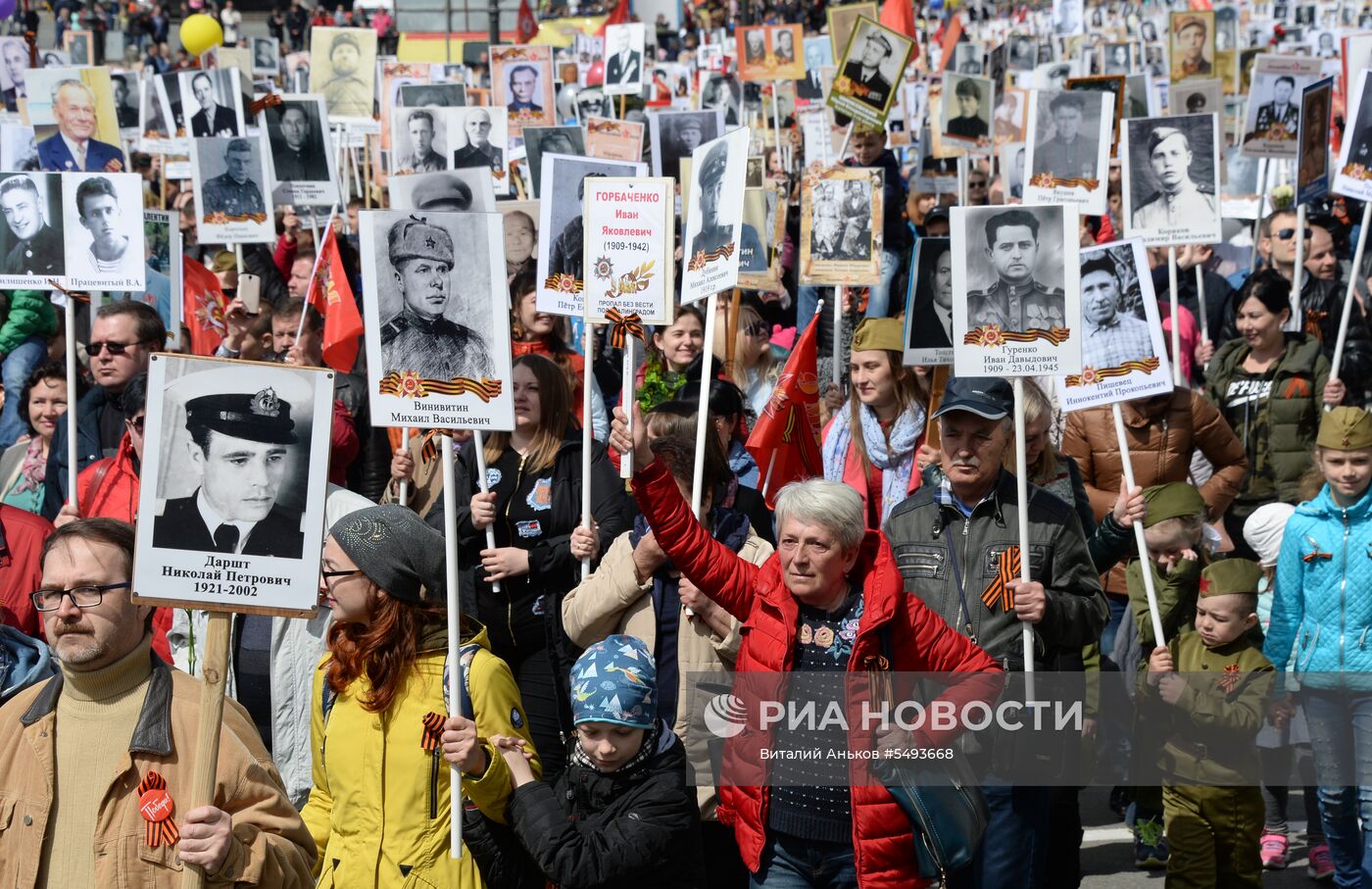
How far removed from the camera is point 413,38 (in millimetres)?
39156

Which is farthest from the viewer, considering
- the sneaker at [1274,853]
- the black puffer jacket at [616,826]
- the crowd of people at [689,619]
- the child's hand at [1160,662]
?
the sneaker at [1274,853]

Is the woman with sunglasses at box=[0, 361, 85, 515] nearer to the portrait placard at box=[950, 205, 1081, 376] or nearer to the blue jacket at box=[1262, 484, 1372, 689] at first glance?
the portrait placard at box=[950, 205, 1081, 376]

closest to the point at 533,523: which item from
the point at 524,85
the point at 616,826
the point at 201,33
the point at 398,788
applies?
the point at 398,788

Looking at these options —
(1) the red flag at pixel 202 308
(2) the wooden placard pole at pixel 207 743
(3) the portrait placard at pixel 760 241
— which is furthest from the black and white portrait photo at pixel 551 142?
(2) the wooden placard pole at pixel 207 743

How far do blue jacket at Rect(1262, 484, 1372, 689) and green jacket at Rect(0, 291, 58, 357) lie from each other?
6.61 m

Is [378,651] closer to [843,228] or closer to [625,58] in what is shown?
[843,228]

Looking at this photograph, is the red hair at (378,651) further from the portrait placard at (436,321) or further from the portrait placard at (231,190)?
the portrait placard at (231,190)

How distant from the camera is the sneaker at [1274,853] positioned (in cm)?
629

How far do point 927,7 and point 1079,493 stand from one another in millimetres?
44941

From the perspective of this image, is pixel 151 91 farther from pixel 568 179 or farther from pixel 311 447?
pixel 311 447

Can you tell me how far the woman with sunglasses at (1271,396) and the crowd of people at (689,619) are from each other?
19mm

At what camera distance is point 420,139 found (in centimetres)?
1149

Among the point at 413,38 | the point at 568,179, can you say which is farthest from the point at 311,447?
the point at 413,38

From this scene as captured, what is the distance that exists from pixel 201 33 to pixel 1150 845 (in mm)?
19225
